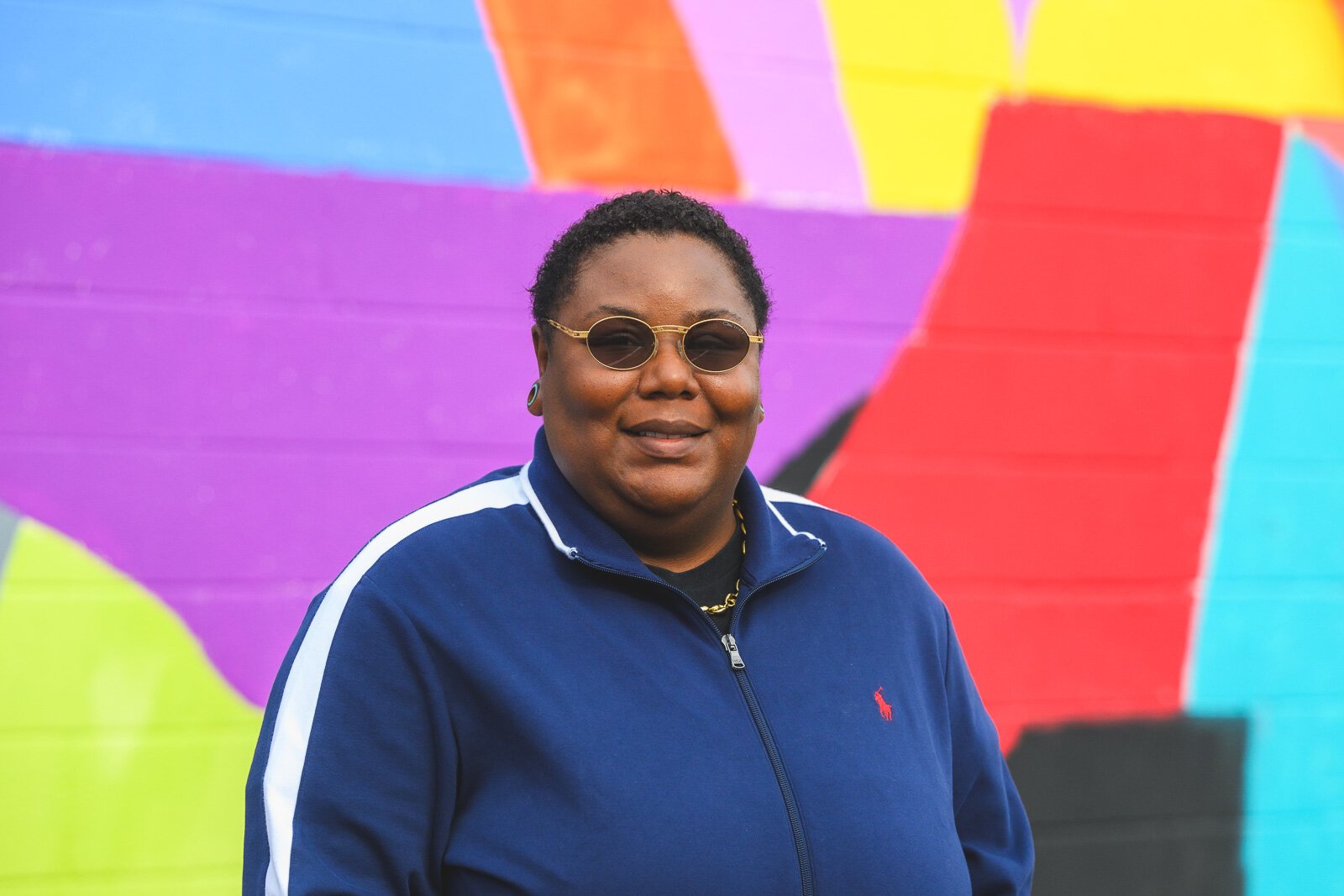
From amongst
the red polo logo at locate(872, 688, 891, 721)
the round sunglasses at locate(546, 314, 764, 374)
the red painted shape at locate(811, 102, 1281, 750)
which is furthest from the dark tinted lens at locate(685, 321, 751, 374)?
the red painted shape at locate(811, 102, 1281, 750)

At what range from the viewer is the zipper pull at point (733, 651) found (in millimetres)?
1679

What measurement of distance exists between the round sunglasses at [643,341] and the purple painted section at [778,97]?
1438 mm

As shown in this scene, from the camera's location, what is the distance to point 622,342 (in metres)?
1.72

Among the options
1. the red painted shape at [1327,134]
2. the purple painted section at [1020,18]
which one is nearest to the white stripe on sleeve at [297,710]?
the purple painted section at [1020,18]

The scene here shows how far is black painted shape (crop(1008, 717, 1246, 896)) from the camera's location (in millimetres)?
3250

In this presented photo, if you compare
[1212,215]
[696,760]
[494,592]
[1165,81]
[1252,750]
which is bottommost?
[1252,750]

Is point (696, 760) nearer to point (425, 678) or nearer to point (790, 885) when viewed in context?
point (790, 885)

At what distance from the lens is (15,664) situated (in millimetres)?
2576

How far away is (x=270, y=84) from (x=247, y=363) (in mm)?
582

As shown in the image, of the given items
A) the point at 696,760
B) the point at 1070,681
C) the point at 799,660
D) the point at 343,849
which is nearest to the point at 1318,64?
the point at 1070,681

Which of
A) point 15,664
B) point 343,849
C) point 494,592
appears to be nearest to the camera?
point 343,849

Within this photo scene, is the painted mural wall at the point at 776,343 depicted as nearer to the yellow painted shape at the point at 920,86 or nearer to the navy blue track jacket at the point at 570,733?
the yellow painted shape at the point at 920,86

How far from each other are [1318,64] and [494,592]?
2.90m

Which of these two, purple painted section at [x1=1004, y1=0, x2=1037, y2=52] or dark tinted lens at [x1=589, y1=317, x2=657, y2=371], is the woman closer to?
dark tinted lens at [x1=589, y1=317, x2=657, y2=371]
